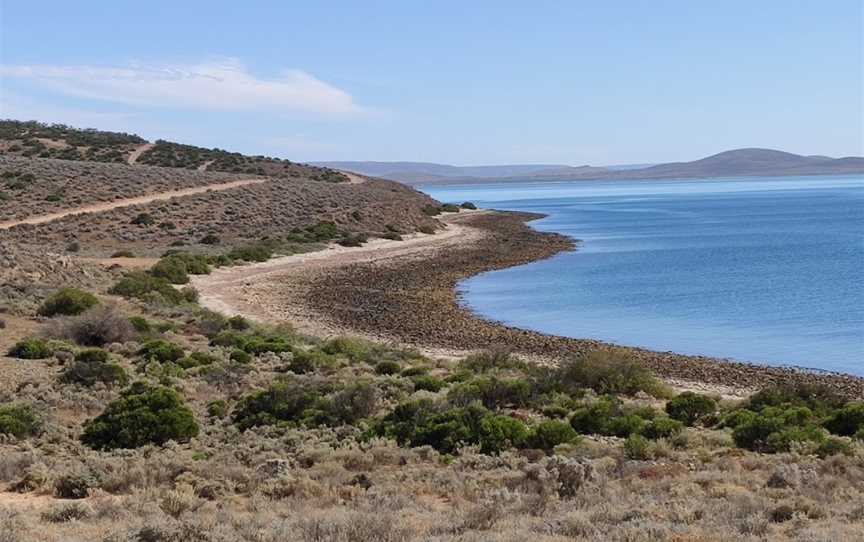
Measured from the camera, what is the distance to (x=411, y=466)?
40.3ft

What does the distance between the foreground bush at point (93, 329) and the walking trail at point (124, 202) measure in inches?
1244

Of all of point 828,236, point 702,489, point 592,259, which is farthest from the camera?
point 828,236

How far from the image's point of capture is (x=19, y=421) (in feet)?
44.9

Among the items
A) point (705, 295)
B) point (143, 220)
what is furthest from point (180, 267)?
point (705, 295)

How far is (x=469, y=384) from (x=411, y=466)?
533cm

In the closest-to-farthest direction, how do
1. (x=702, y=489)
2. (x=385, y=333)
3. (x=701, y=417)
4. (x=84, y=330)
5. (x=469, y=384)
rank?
(x=702, y=489) < (x=701, y=417) < (x=469, y=384) < (x=84, y=330) < (x=385, y=333)

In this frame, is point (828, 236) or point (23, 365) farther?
point (828, 236)

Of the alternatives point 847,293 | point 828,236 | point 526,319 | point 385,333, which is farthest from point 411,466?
point 828,236

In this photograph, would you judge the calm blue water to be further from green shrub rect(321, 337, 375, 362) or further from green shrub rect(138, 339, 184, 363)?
A: green shrub rect(138, 339, 184, 363)

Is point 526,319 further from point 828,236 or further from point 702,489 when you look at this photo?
point 828,236

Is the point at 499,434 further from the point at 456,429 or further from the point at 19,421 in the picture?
the point at 19,421

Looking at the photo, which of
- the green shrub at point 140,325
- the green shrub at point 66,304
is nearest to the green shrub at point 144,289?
the green shrub at point 66,304

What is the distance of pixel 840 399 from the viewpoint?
18.0 meters

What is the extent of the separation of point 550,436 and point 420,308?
20.7 metres
